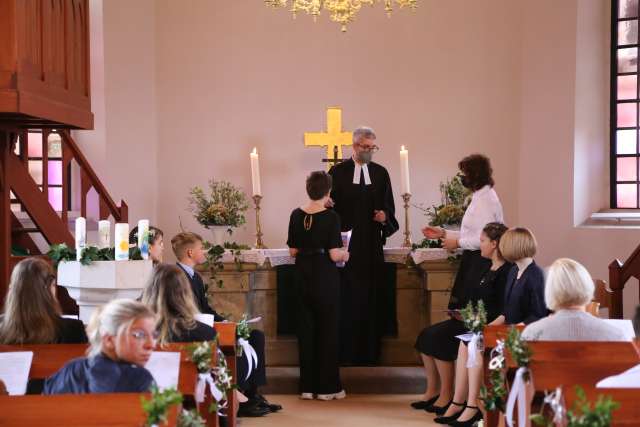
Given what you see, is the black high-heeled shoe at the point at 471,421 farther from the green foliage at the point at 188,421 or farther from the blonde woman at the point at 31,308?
the green foliage at the point at 188,421

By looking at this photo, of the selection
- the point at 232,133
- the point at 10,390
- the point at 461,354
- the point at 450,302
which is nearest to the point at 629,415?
the point at 10,390

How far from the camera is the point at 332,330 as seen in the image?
8.54 meters

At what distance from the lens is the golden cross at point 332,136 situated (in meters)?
10.5

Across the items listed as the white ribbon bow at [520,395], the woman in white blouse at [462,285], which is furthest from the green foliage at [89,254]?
the white ribbon bow at [520,395]

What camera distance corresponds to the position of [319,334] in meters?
8.55

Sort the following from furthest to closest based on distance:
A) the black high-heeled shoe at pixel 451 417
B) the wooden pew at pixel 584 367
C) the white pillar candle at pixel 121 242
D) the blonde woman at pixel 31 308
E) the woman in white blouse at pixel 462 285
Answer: the woman in white blouse at pixel 462 285 < the black high-heeled shoe at pixel 451 417 < the white pillar candle at pixel 121 242 < the blonde woman at pixel 31 308 < the wooden pew at pixel 584 367

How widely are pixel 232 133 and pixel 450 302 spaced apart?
13.1 feet

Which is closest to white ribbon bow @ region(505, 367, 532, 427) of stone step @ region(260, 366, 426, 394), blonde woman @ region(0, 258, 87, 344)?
blonde woman @ region(0, 258, 87, 344)

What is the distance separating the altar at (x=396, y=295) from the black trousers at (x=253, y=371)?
3.52 ft

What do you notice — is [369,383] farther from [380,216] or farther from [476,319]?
[476,319]

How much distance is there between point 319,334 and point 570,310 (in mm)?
3368

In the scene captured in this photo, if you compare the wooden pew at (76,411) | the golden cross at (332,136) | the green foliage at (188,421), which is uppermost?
the golden cross at (332,136)

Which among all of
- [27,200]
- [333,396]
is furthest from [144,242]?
[333,396]

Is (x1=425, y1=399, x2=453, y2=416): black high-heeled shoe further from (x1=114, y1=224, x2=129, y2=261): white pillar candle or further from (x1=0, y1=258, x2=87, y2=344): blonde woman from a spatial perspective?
(x1=0, y1=258, x2=87, y2=344): blonde woman
